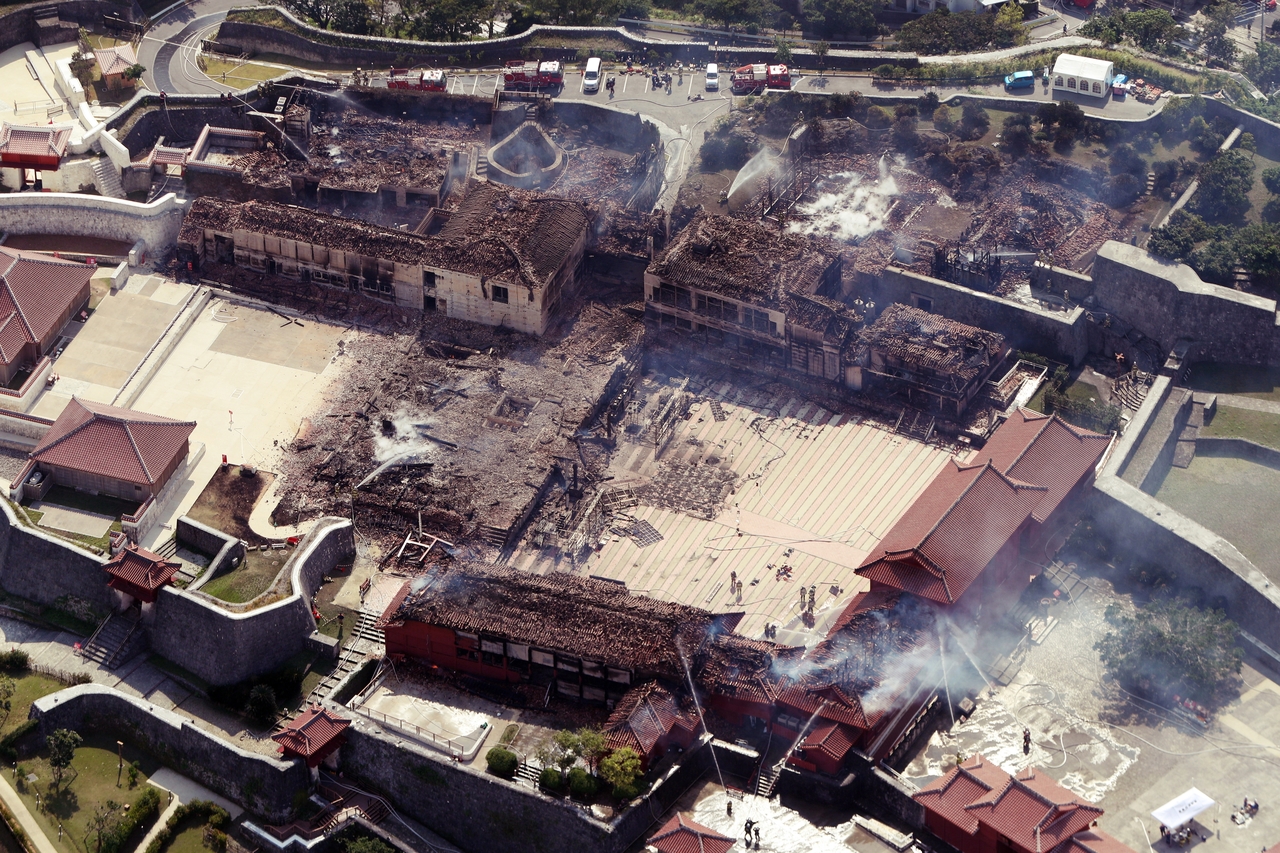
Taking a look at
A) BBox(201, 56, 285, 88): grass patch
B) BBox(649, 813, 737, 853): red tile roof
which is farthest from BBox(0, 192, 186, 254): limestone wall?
BBox(649, 813, 737, 853): red tile roof

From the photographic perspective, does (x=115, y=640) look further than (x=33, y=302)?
No


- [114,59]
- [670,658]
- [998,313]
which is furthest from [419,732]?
[114,59]

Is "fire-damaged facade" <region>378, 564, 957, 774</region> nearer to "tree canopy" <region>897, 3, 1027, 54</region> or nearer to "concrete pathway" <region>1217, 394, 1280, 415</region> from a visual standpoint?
"concrete pathway" <region>1217, 394, 1280, 415</region>

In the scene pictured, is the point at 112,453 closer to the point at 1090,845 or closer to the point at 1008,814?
the point at 1008,814

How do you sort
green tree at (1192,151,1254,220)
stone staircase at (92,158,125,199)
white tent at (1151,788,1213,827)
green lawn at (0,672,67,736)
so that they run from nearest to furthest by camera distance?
white tent at (1151,788,1213,827) < green lawn at (0,672,67,736) < green tree at (1192,151,1254,220) < stone staircase at (92,158,125,199)

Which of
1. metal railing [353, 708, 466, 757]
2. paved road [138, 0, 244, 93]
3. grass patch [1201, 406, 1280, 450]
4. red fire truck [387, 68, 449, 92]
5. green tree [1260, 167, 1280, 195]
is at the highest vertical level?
paved road [138, 0, 244, 93]

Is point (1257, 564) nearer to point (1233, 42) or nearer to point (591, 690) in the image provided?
point (591, 690)

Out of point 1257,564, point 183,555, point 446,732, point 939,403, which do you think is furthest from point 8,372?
point 1257,564
